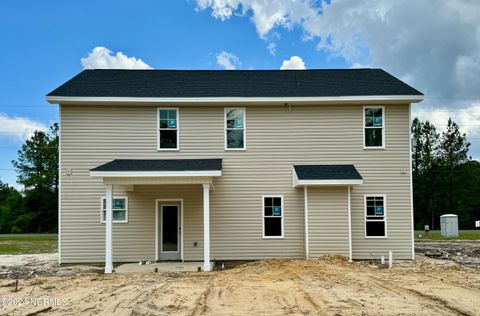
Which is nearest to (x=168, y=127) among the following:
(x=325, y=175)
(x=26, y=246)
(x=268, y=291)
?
(x=325, y=175)

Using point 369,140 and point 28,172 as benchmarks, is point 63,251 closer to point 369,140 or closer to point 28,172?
point 369,140

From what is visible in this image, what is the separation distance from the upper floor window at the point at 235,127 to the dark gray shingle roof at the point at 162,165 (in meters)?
0.93

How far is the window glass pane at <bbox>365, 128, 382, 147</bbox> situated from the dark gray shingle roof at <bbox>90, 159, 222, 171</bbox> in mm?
5540

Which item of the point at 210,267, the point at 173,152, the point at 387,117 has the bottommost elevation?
the point at 210,267

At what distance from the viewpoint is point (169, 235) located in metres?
17.1

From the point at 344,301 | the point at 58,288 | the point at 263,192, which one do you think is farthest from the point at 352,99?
the point at 58,288

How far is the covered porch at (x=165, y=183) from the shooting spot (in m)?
15.0

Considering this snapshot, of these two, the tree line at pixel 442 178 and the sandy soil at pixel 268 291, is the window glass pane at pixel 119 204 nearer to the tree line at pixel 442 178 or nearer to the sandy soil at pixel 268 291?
the sandy soil at pixel 268 291

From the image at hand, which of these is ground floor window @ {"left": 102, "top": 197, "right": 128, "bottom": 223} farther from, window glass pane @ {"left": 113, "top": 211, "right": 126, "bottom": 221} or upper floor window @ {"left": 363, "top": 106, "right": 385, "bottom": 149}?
upper floor window @ {"left": 363, "top": 106, "right": 385, "bottom": 149}

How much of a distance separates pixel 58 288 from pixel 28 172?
1643 inches

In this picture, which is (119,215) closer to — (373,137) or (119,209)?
(119,209)

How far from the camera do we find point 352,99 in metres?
17.0

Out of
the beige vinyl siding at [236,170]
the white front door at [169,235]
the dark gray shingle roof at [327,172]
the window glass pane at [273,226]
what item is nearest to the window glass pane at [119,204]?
the beige vinyl siding at [236,170]

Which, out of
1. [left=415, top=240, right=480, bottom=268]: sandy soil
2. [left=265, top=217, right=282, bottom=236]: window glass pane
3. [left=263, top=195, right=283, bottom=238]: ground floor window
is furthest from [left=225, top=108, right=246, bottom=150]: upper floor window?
[left=415, top=240, right=480, bottom=268]: sandy soil
